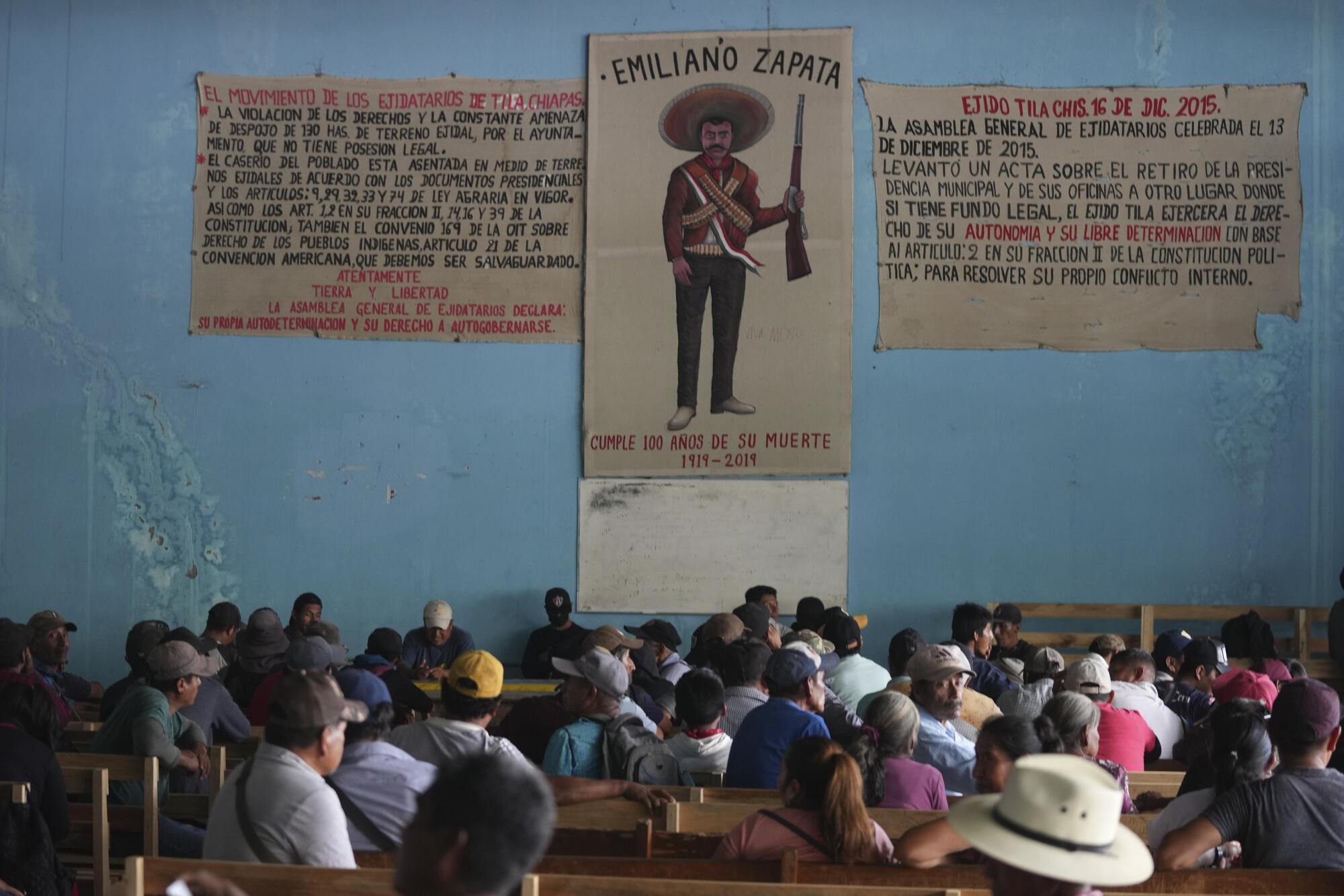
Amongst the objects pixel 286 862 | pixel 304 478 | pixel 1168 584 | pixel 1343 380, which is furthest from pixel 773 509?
pixel 286 862

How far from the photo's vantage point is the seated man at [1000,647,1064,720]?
15.7 feet

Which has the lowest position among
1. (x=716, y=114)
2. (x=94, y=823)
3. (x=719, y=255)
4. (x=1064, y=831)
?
(x=94, y=823)

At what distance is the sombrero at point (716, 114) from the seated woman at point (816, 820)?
21.5ft

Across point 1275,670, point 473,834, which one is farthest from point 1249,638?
point 473,834

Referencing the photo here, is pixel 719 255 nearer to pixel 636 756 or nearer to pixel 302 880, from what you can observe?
pixel 636 756

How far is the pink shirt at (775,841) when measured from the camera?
295cm

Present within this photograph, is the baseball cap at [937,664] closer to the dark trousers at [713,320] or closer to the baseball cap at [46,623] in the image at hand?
the baseball cap at [46,623]

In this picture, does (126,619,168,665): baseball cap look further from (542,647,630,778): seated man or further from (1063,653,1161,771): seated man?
(1063,653,1161,771): seated man

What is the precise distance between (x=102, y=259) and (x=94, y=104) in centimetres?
107

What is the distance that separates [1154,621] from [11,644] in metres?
6.54

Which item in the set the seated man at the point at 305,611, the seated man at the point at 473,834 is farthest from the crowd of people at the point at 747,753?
the seated man at the point at 305,611

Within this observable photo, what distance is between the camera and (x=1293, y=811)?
115 inches

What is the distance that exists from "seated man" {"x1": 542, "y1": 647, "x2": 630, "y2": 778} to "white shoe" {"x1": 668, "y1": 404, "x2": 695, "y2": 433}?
4.77 meters

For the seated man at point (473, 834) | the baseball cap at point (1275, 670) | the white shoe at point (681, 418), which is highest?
the white shoe at point (681, 418)
